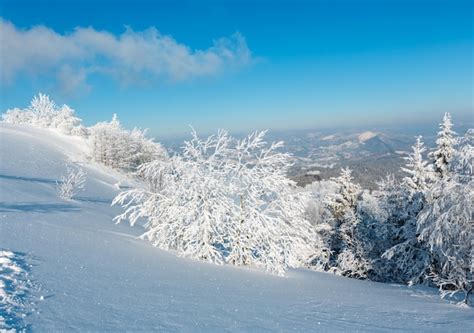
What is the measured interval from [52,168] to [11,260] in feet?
82.7

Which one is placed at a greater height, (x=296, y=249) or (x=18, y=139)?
(x=18, y=139)

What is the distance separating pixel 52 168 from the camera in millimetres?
29984

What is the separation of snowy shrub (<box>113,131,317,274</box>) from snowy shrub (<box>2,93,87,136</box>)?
134ft

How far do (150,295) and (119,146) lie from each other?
4003 centimetres

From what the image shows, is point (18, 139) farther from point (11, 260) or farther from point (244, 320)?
point (244, 320)

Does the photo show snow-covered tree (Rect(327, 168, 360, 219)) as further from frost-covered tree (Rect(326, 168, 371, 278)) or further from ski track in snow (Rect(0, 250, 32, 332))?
ski track in snow (Rect(0, 250, 32, 332))

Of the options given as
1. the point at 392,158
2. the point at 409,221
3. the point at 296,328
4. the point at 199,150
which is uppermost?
the point at 392,158

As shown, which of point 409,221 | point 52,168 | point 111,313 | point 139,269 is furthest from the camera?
point 52,168

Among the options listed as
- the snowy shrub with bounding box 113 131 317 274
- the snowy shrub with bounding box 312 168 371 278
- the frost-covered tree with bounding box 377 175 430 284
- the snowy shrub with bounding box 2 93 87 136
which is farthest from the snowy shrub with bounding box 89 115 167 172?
the snowy shrub with bounding box 113 131 317 274

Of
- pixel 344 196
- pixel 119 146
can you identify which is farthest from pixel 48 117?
pixel 344 196

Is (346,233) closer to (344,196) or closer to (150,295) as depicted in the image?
(344,196)

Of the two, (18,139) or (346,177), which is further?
(18,139)

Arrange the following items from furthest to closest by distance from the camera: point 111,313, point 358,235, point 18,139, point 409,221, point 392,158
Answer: point 392,158, point 18,139, point 358,235, point 409,221, point 111,313

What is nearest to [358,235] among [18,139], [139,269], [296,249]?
[296,249]
